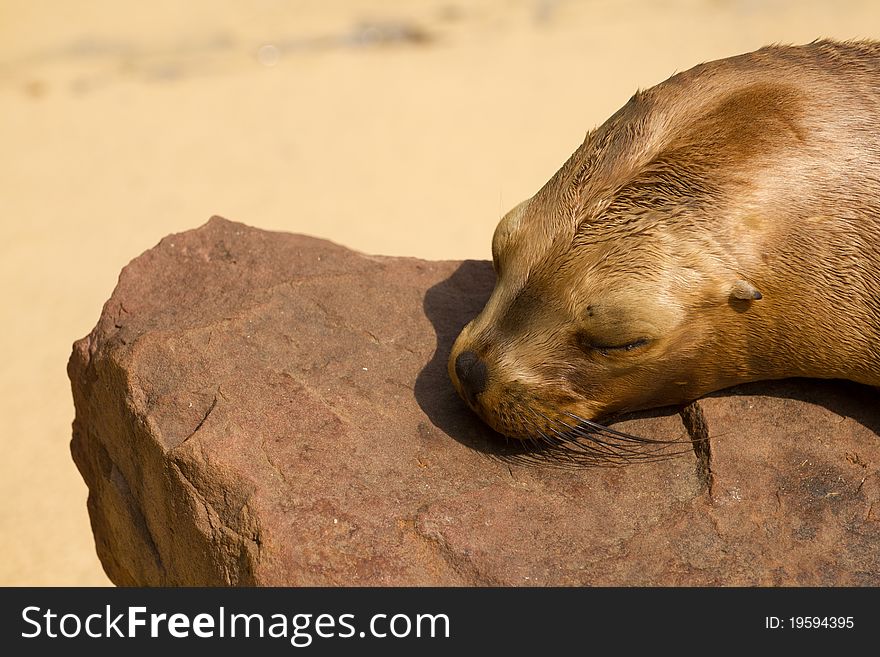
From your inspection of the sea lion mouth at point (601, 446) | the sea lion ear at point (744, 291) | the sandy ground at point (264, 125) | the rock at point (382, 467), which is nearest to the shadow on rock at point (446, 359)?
the rock at point (382, 467)

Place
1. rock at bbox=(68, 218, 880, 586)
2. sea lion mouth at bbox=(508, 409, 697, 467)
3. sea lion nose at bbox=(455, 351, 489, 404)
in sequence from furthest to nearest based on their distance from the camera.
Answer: sea lion mouth at bbox=(508, 409, 697, 467)
sea lion nose at bbox=(455, 351, 489, 404)
rock at bbox=(68, 218, 880, 586)

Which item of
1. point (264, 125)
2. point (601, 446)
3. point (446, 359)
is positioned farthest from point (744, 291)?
point (264, 125)

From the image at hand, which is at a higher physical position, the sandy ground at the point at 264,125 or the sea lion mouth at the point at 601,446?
the sandy ground at the point at 264,125

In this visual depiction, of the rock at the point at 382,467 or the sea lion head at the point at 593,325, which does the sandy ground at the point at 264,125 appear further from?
the sea lion head at the point at 593,325

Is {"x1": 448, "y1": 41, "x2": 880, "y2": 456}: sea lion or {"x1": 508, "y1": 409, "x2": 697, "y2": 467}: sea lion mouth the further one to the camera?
{"x1": 508, "y1": 409, "x2": 697, "y2": 467}: sea lion mouth

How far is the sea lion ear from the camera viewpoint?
371 cm

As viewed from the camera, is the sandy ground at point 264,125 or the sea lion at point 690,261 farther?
the sandy ground at point 264,125

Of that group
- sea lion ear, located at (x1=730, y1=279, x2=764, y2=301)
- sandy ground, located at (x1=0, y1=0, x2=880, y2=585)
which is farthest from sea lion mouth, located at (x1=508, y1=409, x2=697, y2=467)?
sandy ground, located at (x1=0, y1=0, x2=880, y2=585)

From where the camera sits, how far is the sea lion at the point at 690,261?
3725 millimetres

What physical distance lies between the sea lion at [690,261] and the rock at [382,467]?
0.21 meters

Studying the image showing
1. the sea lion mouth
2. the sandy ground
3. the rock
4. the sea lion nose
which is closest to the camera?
the rock

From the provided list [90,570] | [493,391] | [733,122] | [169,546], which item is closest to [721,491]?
[493,391]

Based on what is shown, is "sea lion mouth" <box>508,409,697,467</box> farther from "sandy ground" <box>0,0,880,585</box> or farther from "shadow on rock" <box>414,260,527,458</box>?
"sandy ground" <box>0,0,880,585</box>

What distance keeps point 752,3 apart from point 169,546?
11.3 metres
